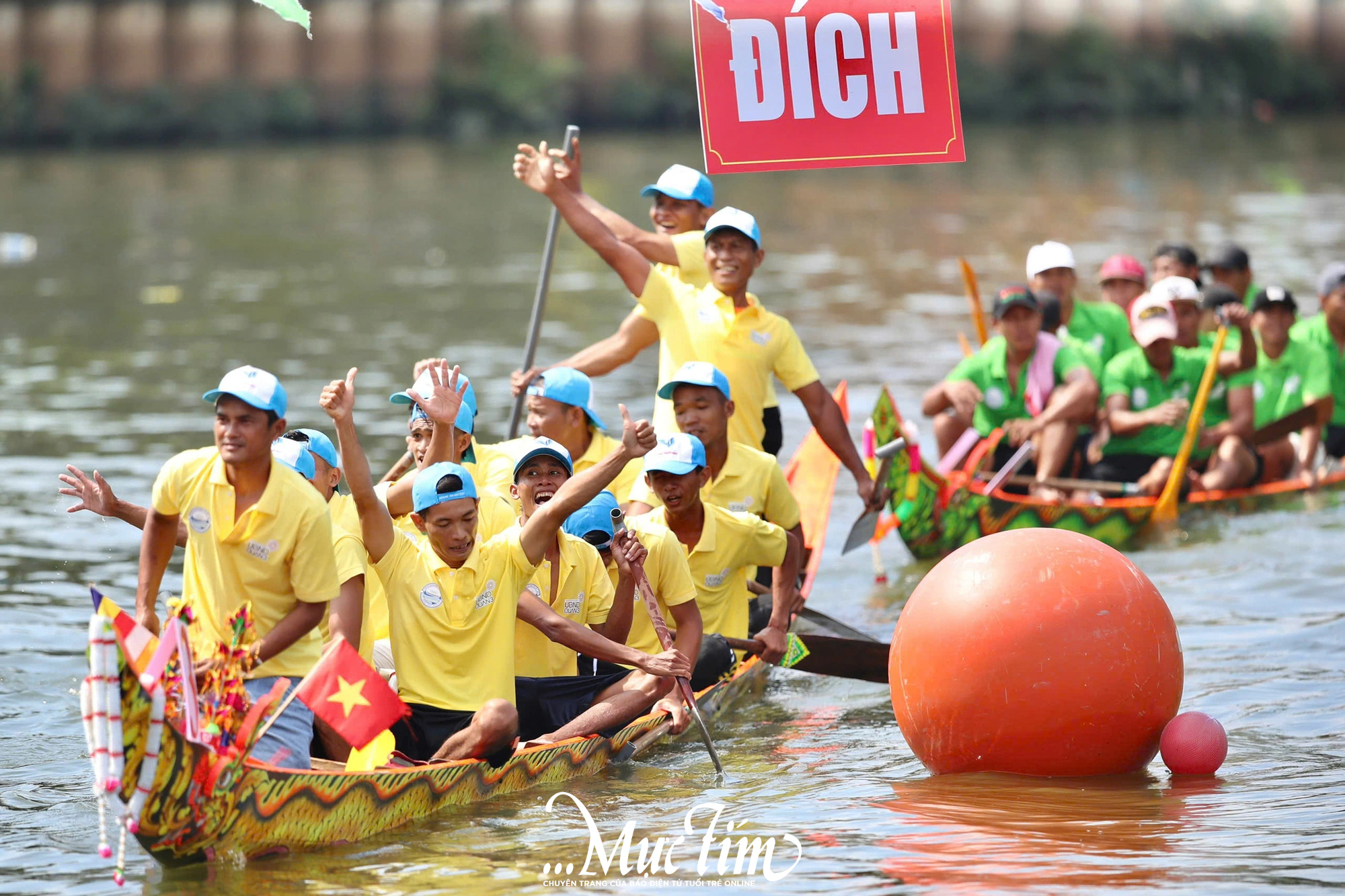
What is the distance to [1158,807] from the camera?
7.12m

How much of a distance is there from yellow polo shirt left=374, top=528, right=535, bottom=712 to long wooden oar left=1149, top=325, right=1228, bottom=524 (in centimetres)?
676

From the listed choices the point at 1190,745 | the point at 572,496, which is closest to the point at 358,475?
the point at 572,496

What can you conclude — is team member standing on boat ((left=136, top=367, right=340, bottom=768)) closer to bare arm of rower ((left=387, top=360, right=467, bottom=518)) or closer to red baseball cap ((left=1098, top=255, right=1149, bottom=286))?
bare arm of rower ((left=387, top=360, right=467, bottom=518))

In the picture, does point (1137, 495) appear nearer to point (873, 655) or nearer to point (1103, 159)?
point (873, 655)

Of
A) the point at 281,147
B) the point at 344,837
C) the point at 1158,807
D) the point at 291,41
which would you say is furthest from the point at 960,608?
the point at 291,41

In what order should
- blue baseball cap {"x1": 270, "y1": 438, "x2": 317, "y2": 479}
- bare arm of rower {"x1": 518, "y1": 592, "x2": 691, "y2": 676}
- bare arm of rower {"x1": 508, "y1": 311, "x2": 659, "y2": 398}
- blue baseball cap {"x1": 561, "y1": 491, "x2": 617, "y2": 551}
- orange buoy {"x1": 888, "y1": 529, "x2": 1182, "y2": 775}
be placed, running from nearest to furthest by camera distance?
orange buoy {"x1": 888, "y1": 529, "x2": 1182, "y2": 775}
blue baseball cap {"x1": 270, "y1": 438, "x2": 317, "y2": 479}
bare arm of rower {"x1": 518, "y1": 592, "x2": 691, "y2": 676}
blue baseball cap {"x1": 561, "y1": 491, "x2": 617, "y2": 551}
bare arm of rower {"x1": 508, "y1": 311, "x2": 659, "y2": 398}

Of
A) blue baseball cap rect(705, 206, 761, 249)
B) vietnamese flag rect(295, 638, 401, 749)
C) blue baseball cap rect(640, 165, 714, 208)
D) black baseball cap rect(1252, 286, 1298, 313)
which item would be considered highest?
blue baseball cap rect(640, 165, 714, 208)

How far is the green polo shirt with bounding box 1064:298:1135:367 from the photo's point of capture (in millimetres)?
13320

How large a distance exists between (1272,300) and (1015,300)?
2678 mm

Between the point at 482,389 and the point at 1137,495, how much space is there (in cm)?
715

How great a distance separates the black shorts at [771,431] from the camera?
10211mm

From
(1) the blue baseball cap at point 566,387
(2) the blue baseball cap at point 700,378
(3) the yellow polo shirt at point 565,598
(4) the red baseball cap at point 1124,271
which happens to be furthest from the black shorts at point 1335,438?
(3) the yellow polo shirt at point 565,598

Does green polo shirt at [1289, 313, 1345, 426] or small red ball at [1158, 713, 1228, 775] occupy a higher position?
green polo shirt at [1289, 313, 1345, 426]

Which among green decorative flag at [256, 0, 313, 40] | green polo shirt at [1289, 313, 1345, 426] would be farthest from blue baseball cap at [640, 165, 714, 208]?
green polo shirt at [1289, 313, 1345, 426]
